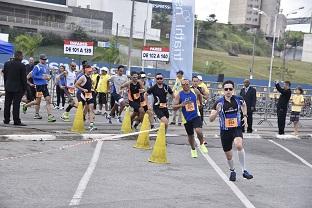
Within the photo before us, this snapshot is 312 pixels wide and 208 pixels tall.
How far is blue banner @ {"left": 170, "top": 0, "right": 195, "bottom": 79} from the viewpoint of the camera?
851 inches

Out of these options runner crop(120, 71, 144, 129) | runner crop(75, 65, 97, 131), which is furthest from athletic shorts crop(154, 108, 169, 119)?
runner crop(75, 65, 97, 131)

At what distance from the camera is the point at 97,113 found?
20.8 m

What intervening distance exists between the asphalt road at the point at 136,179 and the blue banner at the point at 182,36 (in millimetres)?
9303

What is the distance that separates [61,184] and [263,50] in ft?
485

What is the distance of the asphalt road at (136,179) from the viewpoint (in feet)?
24.3

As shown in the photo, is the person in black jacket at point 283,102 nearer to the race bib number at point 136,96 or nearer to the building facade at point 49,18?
the race bib number at point 136,96

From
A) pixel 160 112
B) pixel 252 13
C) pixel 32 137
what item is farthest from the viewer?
pixel 252 13

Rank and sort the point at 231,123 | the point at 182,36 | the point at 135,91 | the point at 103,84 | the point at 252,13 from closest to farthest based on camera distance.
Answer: the point at 231,123, the point at 135,91, the point at 103,84, the point at 182,36, the point at 252,13

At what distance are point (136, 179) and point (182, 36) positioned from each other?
13650mm

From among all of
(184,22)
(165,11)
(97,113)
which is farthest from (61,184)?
(165,11)

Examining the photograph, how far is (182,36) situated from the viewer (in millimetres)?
21875

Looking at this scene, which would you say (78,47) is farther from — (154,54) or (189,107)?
(189,107)

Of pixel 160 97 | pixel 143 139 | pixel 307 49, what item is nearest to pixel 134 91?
pixel 160 97

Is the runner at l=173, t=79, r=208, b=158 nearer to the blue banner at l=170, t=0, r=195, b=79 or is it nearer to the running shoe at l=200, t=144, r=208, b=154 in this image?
the running shoe at l=200, t=144, r=208, b=154
